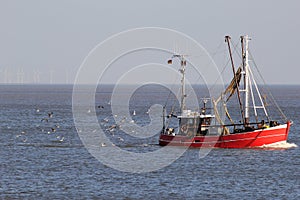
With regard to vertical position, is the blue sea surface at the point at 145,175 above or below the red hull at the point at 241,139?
below

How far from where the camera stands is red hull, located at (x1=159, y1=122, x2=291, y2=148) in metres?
73.3

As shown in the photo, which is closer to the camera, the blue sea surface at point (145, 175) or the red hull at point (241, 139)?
the blue sea surface at point (145, 175)

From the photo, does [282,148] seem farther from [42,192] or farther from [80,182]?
[42,192]

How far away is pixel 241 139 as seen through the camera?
73.8 meters

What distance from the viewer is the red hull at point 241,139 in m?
73.3

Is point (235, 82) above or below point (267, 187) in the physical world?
above

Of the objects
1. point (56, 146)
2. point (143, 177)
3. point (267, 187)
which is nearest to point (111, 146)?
point (56, 146)

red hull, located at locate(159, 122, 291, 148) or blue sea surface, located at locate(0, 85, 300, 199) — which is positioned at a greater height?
red hull, located at locate(159, 122, 291, 148)

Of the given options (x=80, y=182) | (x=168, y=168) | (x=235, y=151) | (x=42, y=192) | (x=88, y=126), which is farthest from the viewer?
(x=88, y=126)

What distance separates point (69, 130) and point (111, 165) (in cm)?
4052

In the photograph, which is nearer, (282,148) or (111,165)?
(111,165)

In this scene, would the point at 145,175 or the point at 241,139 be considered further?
the point at 241,139

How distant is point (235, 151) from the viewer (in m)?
72.8

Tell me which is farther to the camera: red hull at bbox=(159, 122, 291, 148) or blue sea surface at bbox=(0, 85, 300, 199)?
red hull at bbox=(159, 122, 291, 148)
